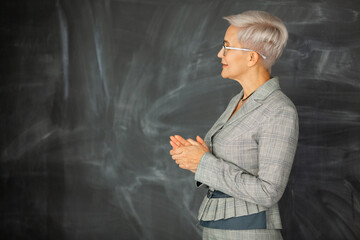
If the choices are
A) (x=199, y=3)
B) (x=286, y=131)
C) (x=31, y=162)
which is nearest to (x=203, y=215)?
(x=286, y=131)

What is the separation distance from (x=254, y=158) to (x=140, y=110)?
1786 millimetres

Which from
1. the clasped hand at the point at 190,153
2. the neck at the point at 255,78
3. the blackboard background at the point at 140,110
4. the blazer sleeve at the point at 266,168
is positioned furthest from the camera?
the blackboard background at the point at 140,110

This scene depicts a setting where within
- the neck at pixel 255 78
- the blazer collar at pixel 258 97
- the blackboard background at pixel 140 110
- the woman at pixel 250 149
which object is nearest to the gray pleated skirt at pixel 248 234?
the woman at pixel 250 149

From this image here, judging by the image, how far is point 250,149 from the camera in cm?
153

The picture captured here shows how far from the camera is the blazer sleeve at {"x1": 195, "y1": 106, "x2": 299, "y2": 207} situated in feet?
4.66

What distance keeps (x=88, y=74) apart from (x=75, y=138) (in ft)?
1.79

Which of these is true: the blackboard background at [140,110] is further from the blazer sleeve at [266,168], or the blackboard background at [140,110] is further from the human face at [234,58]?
the blazer sleeve at [266,168]

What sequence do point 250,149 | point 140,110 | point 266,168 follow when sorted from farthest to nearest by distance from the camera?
1. point 140,110
2. point 250,149
3. point 266,168

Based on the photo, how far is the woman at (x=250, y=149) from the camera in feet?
4.71

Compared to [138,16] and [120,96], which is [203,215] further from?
[138,16]

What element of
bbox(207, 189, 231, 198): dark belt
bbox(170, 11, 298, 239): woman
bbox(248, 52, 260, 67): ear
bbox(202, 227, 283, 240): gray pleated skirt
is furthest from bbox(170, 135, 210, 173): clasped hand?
bbox(248, 52, 260, 67): ear

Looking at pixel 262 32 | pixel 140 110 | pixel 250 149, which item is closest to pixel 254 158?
pixel 250 149

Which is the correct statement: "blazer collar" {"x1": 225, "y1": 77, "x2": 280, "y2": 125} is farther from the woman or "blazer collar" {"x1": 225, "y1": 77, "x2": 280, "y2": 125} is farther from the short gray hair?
the short gray hair

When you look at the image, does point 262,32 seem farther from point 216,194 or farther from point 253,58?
point 216,194
